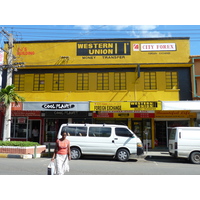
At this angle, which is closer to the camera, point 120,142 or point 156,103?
point 120,142

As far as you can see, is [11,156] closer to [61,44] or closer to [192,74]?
[61,44]

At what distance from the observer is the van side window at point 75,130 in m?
13.6

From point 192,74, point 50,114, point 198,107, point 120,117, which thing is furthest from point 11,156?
point 192,74

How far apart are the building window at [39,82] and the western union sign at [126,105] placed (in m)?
5.54

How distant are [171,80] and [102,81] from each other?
579 centimetres

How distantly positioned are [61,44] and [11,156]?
1074 centimetres

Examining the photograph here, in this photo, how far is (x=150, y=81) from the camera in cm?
1947

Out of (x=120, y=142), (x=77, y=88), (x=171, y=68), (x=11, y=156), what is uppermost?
(x=171, y=68)

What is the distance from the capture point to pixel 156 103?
1662 centimetres

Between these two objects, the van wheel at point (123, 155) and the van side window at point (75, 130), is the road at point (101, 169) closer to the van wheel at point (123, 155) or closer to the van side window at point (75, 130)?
the van wheel at point (123, 155)

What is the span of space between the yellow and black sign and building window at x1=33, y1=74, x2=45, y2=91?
152 inches

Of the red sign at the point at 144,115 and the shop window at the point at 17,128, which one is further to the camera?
the shop window at the point at 17,128

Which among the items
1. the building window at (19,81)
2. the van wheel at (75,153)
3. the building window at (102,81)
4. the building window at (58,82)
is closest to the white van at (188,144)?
the van wheel at (75,153)

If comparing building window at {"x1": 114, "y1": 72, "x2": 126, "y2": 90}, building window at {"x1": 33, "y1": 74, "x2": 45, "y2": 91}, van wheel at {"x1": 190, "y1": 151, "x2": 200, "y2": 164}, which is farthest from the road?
building window at {"x1": 33, "y1": 74, "x2": 45, "y2": 91}
